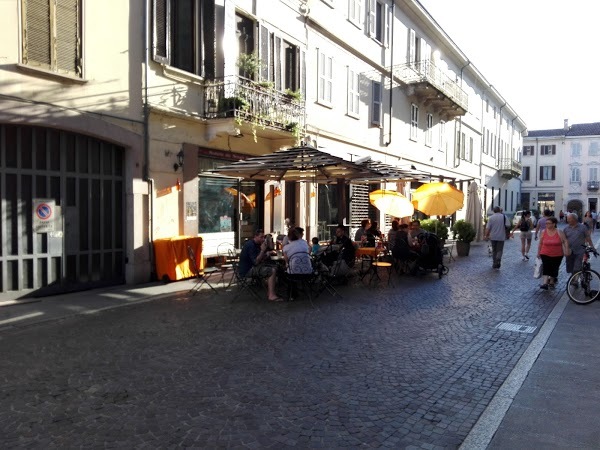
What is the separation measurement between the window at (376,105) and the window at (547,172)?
171ft

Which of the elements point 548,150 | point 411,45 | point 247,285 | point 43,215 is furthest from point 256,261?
point 548,150

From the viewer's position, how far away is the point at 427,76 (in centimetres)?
2314

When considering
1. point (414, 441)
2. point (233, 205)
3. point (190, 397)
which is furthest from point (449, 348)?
point (233, 205)

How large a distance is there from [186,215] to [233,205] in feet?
7.37

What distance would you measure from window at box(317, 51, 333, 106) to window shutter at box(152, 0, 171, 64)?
647 centimetres

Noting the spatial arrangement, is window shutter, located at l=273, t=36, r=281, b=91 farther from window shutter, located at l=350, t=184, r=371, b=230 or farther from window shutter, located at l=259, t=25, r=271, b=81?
window shutter, located at l=350, t=184, r=371, b=230

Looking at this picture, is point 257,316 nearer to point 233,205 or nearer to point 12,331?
point 12,331

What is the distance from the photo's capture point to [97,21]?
9773 mm

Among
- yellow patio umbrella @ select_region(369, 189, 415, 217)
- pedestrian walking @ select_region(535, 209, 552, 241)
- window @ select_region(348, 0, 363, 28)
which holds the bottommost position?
pedestrian walking @ select_region(535, 209, 552, 241)

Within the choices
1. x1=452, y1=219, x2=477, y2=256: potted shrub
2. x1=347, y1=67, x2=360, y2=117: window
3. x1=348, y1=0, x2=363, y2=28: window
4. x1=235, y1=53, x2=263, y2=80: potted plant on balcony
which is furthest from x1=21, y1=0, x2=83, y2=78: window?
x1=452, y1=219, x2=477, y2=256: potted shrub

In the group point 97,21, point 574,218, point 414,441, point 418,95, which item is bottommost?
point 414,441

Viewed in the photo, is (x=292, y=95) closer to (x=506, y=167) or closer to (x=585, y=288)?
(x=585, y=288)

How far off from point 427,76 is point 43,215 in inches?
750

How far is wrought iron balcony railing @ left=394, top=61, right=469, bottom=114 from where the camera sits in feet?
73.6
